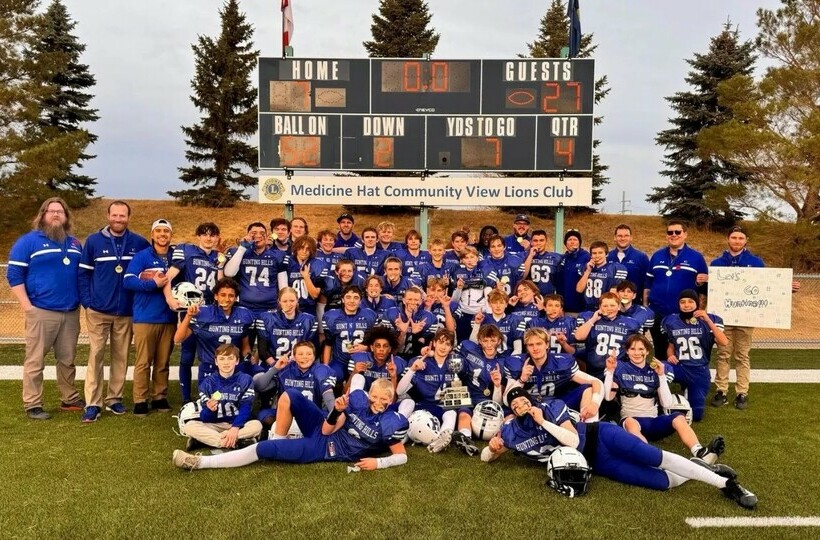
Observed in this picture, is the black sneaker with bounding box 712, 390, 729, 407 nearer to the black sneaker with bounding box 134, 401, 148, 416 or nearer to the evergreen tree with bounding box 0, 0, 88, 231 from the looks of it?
the black sneaker with bounding box 134, 401, 148, 416

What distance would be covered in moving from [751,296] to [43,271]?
22.3 feet

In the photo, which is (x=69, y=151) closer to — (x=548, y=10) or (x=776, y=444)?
(x=548, y=10)

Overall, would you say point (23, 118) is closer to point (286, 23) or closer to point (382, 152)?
point (286, 23)

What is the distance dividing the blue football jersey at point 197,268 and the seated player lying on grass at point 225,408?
1221 millimetres

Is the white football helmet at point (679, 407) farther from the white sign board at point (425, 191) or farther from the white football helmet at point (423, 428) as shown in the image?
the white sign board at point (425, 191)

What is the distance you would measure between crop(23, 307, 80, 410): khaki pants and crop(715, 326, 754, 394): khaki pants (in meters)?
6.30

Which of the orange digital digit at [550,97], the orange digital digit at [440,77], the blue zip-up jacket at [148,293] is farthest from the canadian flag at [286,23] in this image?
the blue zip-up jacket at [148,293]

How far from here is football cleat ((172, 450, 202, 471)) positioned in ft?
12.8

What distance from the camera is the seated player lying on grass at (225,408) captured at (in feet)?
14.2

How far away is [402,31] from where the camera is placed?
2148 cm

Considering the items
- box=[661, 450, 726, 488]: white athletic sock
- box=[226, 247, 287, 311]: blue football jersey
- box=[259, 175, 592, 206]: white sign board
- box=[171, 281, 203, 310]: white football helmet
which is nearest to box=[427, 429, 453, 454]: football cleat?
box=[661, 450, 726, 488]: white athletic sock

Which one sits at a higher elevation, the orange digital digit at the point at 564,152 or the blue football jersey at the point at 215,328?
the orange digital digit at the point at 564,152

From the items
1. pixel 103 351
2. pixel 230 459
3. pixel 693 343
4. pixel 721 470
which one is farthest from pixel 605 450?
pixel 103 351

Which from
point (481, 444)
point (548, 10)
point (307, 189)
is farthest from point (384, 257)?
point (548, 10)
